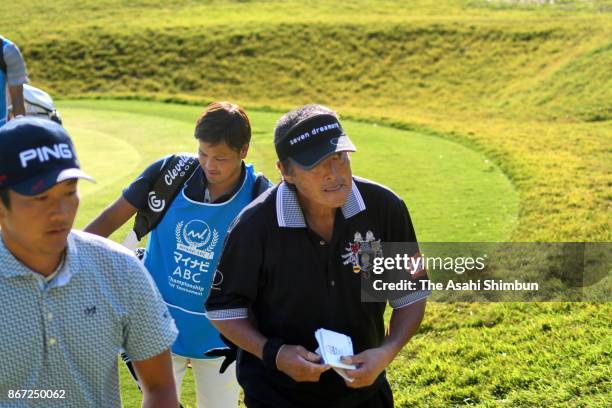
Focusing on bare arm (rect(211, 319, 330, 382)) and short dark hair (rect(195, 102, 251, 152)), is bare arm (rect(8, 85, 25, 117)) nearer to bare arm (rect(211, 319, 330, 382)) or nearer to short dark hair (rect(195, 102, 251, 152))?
short dark hair (rect(195, 102, 251, 152))

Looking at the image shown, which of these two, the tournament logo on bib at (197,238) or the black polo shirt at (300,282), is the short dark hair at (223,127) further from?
the black polo shirt at (300,282)

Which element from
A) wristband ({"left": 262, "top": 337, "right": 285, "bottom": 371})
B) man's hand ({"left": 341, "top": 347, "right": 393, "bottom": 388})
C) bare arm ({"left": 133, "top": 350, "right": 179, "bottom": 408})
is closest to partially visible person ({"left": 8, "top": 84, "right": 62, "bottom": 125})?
wristband ({"left": 262, "top": 337, "right": 285, "bottom": 371})

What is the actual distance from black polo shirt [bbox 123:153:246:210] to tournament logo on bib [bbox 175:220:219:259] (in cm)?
14

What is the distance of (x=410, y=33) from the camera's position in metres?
30.6

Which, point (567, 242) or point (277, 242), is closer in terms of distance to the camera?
point (277, 242)

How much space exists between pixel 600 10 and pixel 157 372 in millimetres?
32055

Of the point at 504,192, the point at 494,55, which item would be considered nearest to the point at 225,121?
the point at 504,192

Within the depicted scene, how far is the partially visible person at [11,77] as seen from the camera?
25.6 feet

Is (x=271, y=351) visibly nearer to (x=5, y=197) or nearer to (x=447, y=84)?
(x=5, y=197)

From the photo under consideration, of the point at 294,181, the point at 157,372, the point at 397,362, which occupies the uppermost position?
the point at 294,181

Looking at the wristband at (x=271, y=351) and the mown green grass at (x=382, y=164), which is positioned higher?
the wristband at (x=271, y=351)

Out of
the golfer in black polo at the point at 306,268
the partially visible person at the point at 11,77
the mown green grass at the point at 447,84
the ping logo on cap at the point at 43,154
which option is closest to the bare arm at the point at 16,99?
the partially visible person at the point at 11,77

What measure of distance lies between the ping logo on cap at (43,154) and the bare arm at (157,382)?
70 centimetres

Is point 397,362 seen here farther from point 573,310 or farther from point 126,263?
point 126,263
